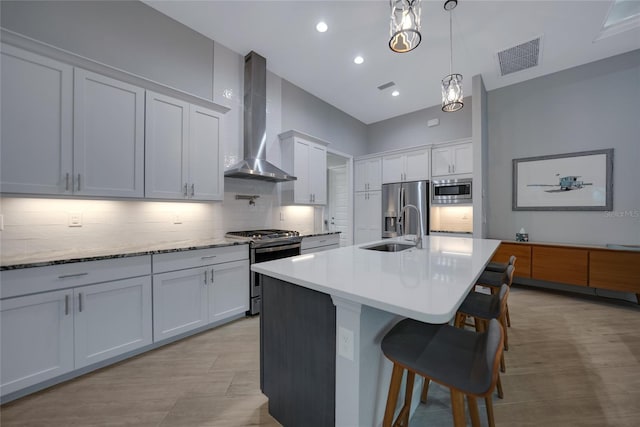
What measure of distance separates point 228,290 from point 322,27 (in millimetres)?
3102

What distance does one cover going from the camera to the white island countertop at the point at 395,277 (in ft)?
2.91

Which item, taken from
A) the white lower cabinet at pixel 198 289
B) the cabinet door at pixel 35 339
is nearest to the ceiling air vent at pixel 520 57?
the white lower cabinet at pixel 198 289

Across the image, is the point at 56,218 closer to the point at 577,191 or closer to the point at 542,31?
the point at 542,31

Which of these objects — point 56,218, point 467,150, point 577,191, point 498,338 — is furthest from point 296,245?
point 577,191

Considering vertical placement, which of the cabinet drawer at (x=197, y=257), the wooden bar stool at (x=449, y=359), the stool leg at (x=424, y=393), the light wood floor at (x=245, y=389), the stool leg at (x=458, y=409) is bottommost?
the light wood floor at (x=245, y=389)

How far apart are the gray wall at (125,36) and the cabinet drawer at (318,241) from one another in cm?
224

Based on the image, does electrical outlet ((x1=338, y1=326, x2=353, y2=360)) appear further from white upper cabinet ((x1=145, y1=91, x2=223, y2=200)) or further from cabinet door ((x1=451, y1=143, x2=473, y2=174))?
cabinet door ((x1=451, y1=143, x2=473, y2=174))

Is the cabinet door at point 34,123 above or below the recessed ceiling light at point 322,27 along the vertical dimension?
below

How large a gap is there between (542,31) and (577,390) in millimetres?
3682

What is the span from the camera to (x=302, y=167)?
387 centimetres

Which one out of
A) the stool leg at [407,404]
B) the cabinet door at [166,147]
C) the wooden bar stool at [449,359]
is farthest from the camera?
the cabinet door at [166,147]

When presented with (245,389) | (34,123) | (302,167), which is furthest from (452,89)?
(34,123)

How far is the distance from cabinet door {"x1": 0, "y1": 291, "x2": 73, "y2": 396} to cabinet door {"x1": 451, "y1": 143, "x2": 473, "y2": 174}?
5.00 meters

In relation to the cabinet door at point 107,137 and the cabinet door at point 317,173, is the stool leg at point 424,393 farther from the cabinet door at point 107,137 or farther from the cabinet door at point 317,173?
the cabinet door at point 317,173
